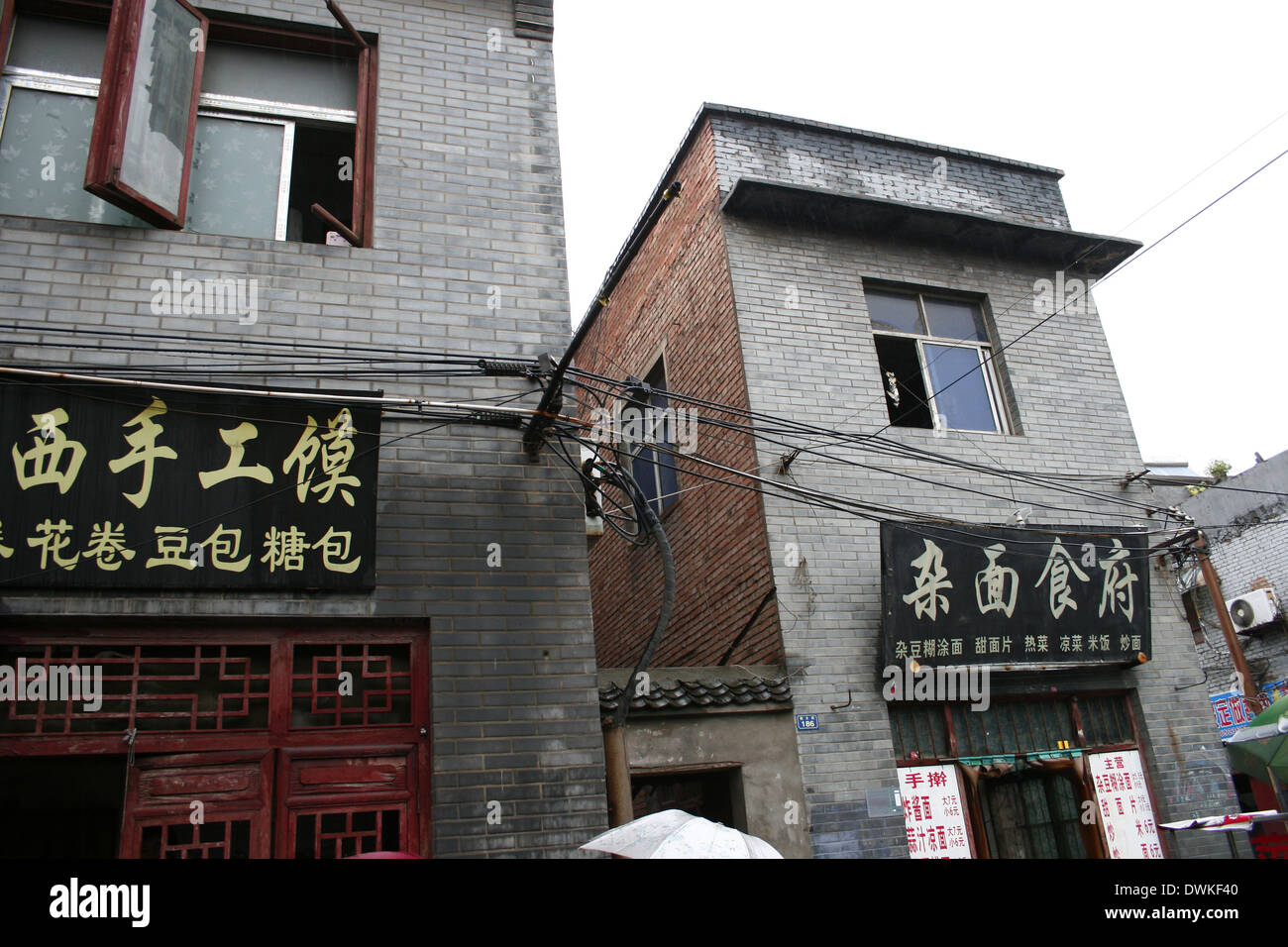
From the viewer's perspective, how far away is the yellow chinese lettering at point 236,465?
552 centimetres

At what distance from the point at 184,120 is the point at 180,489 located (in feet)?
9.01

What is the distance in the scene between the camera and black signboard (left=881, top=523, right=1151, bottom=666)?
7949 mm

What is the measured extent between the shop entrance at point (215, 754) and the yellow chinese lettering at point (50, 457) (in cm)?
88

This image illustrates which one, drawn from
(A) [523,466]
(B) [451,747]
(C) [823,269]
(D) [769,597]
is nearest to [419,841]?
(B) [451,747]

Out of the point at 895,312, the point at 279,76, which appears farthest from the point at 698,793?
the point at 279,76

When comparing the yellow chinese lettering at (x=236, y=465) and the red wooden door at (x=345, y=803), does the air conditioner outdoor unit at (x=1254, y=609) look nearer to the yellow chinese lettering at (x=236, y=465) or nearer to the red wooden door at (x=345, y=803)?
the red wooden door at (x=345, y=803)

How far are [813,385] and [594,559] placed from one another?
4845 millimetres

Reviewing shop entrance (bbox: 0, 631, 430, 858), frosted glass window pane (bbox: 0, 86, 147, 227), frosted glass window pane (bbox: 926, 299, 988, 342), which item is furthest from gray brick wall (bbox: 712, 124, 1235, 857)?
frosted glass window pane (bbox: 0, 86, 147, 227)

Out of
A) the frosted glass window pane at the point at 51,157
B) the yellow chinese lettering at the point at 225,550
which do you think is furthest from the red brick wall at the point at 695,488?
the frosted glass window pane at the point at 51,157

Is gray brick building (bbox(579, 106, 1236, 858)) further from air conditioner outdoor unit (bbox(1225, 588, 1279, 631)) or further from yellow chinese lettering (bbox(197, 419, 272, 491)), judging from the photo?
air conditioner outdoor unit (bbox(1225, 588, 1279, 631))

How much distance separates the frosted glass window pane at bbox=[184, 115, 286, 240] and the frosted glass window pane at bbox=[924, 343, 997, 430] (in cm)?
656

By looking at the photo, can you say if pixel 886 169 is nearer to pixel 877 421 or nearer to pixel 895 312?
pixel 895 312

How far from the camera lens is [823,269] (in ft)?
32.0
